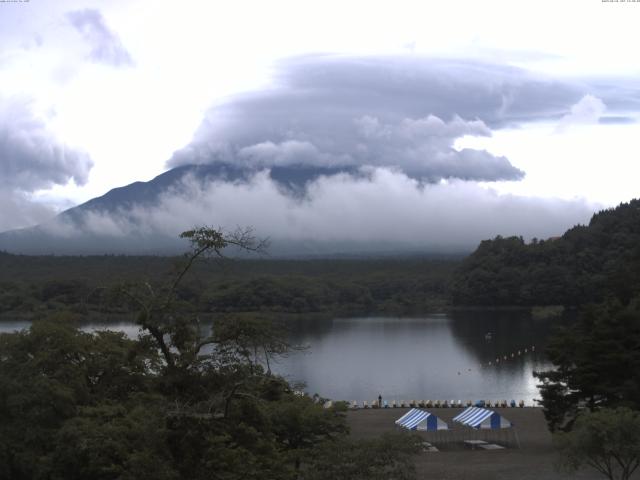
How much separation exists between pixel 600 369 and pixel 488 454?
346 centimetres

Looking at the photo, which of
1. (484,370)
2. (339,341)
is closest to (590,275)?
(339,341)

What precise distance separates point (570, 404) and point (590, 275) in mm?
59996

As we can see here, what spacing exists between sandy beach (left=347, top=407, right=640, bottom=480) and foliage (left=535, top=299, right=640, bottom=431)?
44.7 inches

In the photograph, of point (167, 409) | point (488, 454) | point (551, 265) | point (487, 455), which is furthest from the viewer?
point (551, 265)

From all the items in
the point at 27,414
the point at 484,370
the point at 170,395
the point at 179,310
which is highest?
the point at 179,310

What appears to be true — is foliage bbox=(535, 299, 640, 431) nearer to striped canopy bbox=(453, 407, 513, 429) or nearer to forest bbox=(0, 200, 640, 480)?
forest bbox=(0, 200, 640, 480)

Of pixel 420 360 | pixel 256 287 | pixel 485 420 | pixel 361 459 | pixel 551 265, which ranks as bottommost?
pixel 420 360

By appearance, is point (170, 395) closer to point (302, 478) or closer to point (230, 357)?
point (230, 357)

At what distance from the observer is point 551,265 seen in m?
82.4

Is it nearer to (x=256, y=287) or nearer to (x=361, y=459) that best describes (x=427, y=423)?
(x=361, y=459)

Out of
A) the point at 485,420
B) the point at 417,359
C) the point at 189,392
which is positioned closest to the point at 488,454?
the point at 485,420

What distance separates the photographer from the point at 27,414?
14.2 metres

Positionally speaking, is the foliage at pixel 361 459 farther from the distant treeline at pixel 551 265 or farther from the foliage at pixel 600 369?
the distant treeline at pixel 551 265

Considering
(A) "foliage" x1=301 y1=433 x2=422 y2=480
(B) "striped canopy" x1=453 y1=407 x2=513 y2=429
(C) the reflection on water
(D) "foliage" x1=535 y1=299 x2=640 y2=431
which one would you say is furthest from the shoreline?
(C) the reflection on water
